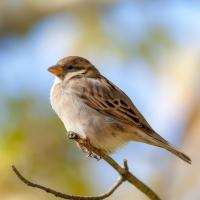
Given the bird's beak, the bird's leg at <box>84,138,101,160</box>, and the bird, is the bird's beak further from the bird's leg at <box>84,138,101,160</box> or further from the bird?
the bird's leg at <box>84,138,101,160</box>

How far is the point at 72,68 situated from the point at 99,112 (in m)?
0.60

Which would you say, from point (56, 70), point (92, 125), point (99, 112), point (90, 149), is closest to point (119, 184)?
point (90, 149)

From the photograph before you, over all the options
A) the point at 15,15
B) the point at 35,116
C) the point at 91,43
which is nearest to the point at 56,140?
the point at 35,116

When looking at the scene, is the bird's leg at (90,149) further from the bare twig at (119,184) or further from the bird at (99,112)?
the bare twig at (119,184)

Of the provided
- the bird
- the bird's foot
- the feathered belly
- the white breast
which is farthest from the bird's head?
the bird's foot

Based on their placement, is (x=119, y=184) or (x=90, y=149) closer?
(x=119, y=184)

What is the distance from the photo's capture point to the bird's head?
5.44m

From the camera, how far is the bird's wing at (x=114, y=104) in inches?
197

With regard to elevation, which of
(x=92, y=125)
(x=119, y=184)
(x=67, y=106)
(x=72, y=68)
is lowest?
(x=119, y=184)

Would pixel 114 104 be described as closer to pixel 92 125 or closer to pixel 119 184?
pixel 92 125

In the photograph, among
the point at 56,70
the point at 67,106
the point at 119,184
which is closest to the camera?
the point at 119,184

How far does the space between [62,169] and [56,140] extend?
0.37 m

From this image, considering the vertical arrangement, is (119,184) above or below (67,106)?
below

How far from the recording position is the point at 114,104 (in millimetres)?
5125
